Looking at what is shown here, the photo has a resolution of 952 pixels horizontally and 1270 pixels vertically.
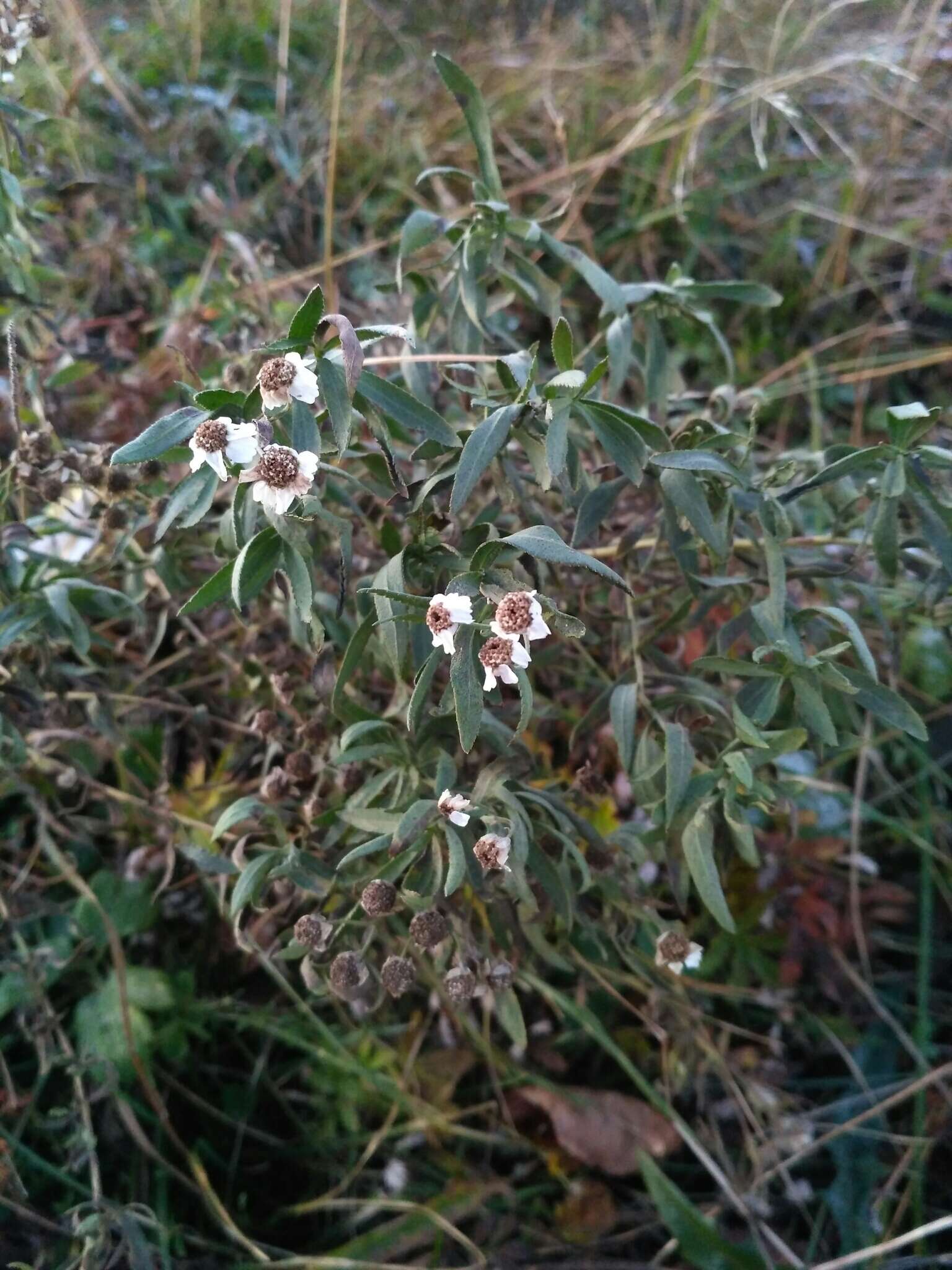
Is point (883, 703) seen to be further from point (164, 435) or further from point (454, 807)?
point (164, 435)

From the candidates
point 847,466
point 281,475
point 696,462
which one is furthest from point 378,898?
point 847,466

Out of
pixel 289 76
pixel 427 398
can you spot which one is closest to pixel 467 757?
pixel 427 398

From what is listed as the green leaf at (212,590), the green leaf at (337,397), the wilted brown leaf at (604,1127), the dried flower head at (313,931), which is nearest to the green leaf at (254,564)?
the green leaf at (212,590)

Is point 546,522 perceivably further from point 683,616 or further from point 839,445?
point 839,445

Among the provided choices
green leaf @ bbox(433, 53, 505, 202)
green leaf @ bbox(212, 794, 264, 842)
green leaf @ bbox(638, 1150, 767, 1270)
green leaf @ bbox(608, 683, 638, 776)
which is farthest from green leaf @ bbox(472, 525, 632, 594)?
green leaf @ bbox(638, 1150, 767, 1270)

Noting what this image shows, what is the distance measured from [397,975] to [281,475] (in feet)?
1.63

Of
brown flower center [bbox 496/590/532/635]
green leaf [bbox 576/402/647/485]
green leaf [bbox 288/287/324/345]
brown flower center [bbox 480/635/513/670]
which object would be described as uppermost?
green leaf [bbox 288/287/324/345]

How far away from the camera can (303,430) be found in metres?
A: 0.90

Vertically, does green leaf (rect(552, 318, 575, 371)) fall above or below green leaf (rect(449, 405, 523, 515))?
above

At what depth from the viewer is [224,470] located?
89 centimetres

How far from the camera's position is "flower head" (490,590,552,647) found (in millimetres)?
832

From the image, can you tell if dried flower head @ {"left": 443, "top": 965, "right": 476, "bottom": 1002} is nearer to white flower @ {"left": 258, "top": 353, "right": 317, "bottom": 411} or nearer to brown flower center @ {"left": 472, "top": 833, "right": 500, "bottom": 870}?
brown flower center @ {"left": 472, "top": 833, "right": 500, "bottom": 870}

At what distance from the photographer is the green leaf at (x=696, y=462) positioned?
0.99 m

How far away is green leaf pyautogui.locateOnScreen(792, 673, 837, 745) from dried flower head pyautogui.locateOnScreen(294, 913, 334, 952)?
517mm
